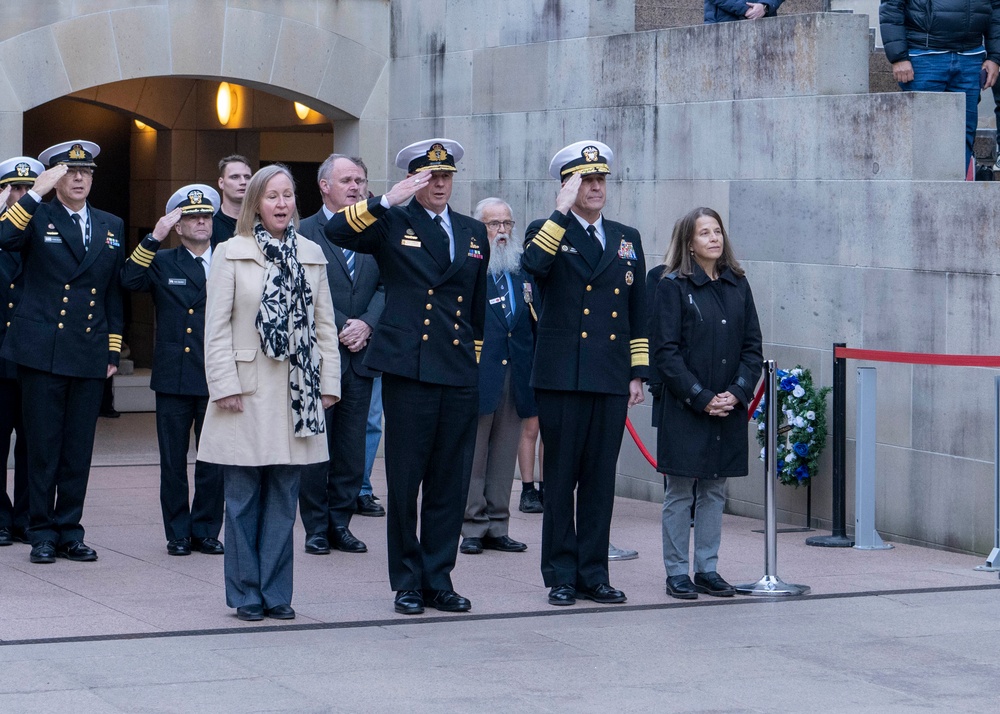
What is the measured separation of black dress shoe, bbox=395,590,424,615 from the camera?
7.02 m

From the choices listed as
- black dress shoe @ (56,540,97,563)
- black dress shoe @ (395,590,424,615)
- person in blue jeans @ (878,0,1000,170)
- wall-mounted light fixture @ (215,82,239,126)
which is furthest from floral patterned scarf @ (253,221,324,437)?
wall-mounted light fixture @ (215,82,239,126)

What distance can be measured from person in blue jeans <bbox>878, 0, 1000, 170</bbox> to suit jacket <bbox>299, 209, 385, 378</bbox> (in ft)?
11.7

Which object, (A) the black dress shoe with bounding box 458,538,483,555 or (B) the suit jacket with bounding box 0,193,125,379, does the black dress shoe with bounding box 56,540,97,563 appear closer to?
(B) the suit jacket with bounding box 0,193,125,379

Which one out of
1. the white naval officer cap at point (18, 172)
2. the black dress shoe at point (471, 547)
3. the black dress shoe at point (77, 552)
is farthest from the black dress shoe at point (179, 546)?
the white naval officer cap at point (18, 172)

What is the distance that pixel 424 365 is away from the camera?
7.04 meters

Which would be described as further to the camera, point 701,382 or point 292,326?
point 701,382

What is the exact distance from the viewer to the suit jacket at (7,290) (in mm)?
8555

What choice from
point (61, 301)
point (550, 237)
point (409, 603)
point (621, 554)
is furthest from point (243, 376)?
point (621, 554)

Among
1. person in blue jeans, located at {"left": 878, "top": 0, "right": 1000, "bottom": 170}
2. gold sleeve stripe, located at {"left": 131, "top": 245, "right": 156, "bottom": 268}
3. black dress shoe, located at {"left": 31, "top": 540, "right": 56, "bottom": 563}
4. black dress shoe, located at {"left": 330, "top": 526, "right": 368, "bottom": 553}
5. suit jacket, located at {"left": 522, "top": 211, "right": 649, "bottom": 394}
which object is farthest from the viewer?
person in blue jeans, located at {"left": 878, "top": 0, "right": 1000, "bottom": 170}

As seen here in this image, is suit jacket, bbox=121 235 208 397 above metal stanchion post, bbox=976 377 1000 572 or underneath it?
above

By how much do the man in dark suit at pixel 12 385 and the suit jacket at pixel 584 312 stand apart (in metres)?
2.86

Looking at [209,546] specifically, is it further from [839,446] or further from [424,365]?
[839,446]

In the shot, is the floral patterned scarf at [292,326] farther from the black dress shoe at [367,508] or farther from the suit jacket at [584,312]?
the black dress shoe at [367,508]

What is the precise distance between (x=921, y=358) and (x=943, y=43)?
91.2 inches
